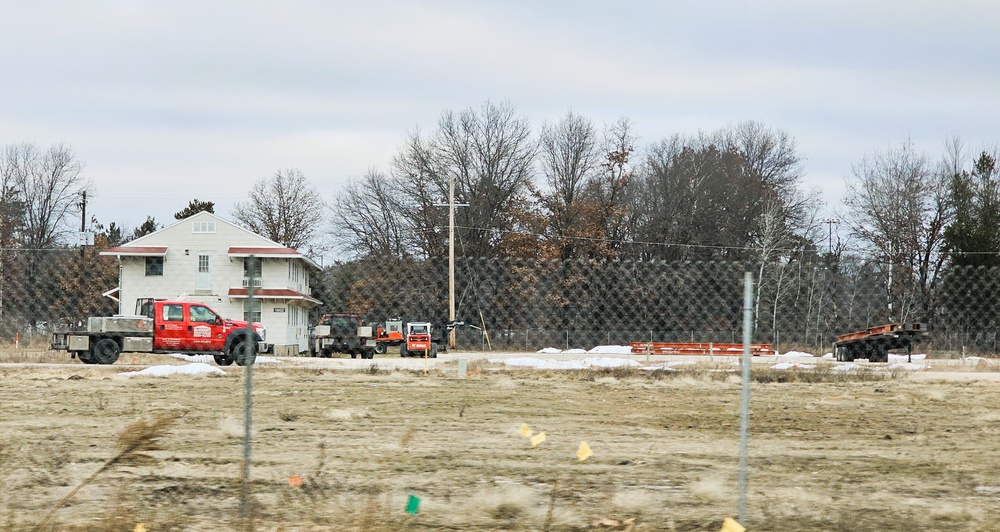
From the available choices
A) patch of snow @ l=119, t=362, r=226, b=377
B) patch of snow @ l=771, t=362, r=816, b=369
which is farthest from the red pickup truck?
patch of snow @ l=771, t=362, r=816, b=369

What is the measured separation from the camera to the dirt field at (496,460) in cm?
495

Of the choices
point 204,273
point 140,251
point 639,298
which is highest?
point 140,251

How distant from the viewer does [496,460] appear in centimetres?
677

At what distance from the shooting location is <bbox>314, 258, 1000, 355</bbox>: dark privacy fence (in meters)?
10.3

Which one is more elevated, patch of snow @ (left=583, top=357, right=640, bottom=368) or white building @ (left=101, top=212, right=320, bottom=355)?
white building @ (left=101, top=212, right=320, bottom=355)

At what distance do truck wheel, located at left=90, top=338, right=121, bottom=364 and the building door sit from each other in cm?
1062

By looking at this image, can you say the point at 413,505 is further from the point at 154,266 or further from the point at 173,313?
the point at 173,313

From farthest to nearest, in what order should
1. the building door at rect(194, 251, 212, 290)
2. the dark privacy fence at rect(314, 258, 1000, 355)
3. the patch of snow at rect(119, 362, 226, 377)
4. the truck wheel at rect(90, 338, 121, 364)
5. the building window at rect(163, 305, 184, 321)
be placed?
the building window at rect(163, 305, 184, 321)
the truck wheel at rect(90, 338, 121, 364)
the patch of snow at rect(119, 362, 226, 377)
the building door at rect(194, 251, 212, 290)
the dark privacy fence at rect(314, 258, 1000, 355)

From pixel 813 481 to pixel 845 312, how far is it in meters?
5.48

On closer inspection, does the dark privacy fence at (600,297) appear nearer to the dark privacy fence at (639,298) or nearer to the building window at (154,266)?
the dark privacy fence at (639,298)

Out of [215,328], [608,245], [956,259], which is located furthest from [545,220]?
[956,259]

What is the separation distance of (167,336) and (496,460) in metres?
20.9

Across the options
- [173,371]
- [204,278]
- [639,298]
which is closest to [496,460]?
[639,298]

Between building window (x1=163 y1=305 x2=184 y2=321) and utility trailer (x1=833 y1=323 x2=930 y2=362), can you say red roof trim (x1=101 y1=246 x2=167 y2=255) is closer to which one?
utility trailer (x1=833 y1=323 x2=930 y2=362)
